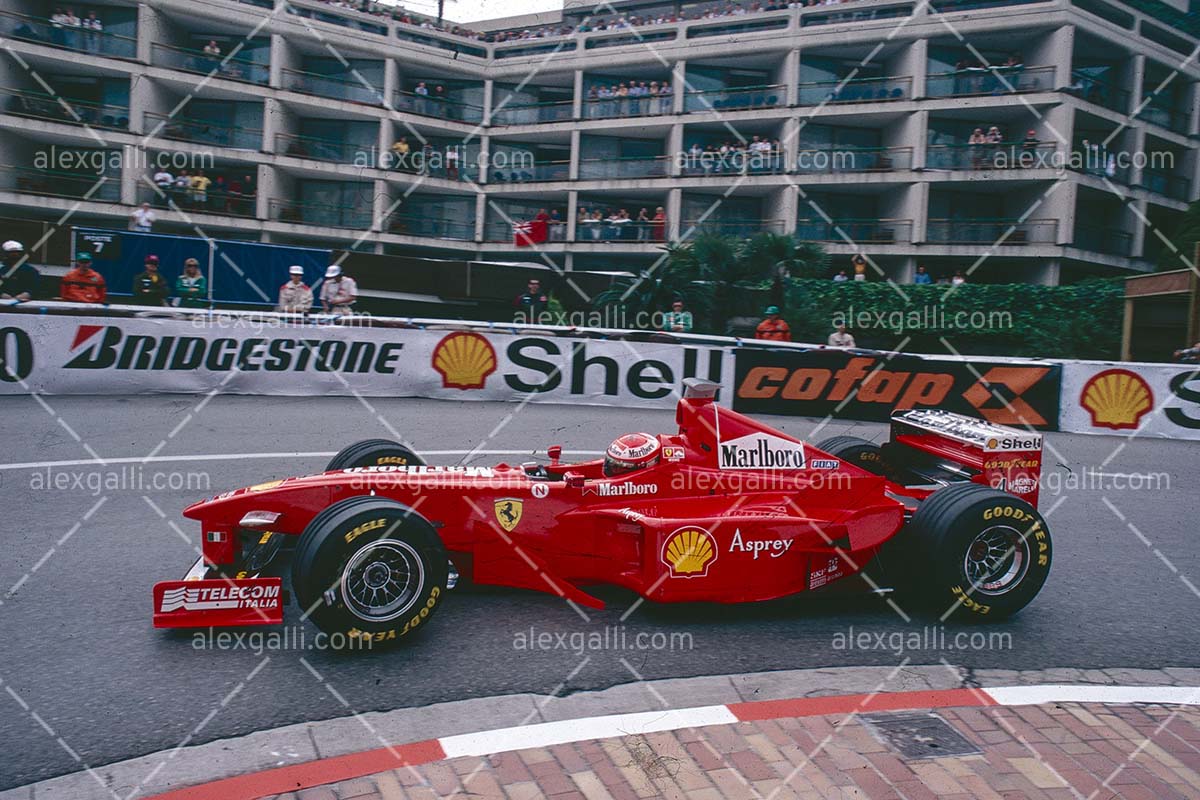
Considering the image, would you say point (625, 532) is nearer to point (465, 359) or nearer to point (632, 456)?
point (632, 456)

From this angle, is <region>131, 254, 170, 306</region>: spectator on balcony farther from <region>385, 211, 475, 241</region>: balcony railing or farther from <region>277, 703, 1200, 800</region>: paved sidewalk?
<region>385, 211, 475, 241</region>: balcony railing

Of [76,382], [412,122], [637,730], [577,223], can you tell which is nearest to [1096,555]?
[637,730]

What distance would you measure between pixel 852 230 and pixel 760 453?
2766cm

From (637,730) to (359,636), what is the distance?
5.63ft

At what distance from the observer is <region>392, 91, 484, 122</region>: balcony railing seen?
117ft

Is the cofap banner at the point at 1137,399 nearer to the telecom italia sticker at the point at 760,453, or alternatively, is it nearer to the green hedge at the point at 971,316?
the green hedge at the point at 971,316

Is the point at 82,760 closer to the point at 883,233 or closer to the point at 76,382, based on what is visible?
the point at 76,382

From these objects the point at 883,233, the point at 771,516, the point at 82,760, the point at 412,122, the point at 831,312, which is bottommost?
the point at 82,760

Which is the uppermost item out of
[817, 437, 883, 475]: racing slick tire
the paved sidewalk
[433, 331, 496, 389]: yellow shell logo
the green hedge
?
the green hedge

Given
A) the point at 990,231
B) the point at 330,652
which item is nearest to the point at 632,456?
the point at 330,652

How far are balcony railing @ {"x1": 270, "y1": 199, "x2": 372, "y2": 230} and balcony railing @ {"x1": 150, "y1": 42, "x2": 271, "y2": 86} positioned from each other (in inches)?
185

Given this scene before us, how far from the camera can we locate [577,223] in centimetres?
3459

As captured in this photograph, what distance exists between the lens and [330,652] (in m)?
5.14

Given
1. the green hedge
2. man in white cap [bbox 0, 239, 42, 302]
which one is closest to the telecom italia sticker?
man in white cap [bbox 0, 239, 42, 302]
